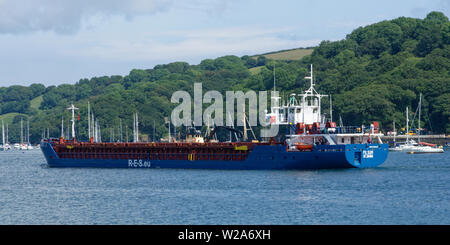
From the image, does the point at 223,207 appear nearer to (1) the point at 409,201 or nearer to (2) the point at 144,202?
(2) the point at 144,202

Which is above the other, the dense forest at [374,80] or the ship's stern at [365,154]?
the dense forest at [374,80]

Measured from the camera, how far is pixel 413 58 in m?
159

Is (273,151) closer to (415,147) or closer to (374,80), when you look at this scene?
(415,147)

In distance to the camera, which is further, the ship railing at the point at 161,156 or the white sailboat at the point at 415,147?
the white sailboat at the point at 415,147

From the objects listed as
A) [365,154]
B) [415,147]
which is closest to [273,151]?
[365,154]

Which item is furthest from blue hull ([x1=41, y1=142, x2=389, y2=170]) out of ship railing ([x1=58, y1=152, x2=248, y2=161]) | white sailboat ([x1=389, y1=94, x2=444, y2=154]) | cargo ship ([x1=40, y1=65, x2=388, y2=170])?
white sailboat ([x1=389, y1=94, x2=444, y2=154])

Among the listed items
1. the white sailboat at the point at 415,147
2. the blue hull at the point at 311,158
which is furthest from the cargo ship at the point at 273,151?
the white sailboat at the point at 415,147

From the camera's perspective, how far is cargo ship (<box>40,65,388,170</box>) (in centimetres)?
6031

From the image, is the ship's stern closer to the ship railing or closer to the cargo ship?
the cargo ship

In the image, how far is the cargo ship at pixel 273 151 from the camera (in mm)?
60312

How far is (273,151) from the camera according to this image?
62.9m

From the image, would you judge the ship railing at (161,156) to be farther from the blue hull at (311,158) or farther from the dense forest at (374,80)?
the dense forest at (374,80)
